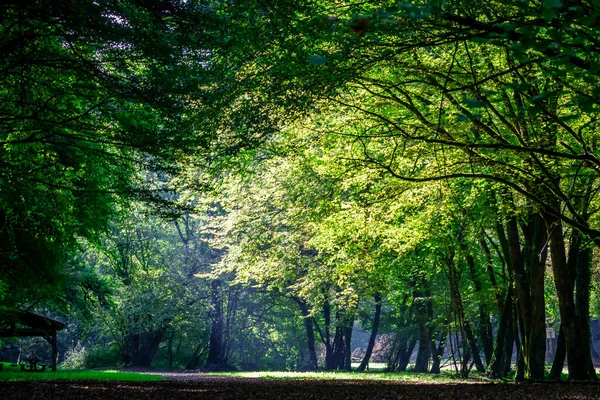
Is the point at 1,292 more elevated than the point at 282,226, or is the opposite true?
the point at 282,226

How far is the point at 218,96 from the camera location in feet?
30.8

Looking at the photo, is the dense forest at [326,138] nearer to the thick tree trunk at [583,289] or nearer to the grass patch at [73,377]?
the thick tree trunk at [583,289]

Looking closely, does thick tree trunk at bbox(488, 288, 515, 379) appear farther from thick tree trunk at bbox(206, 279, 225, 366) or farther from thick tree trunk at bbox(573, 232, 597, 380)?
thick tree trunk at bbox(206, 279, 225, 366)

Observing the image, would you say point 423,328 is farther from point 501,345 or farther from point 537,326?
point 537,326

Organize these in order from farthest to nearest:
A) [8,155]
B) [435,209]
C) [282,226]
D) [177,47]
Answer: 1. [282,226]
2. [435,209]
3. [8,155]
4. [177,47]

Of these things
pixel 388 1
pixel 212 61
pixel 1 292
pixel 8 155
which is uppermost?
pixel 388 1

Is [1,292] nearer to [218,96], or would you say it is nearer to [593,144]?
[218,96]

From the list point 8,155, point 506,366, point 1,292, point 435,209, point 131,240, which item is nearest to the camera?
point 8,155

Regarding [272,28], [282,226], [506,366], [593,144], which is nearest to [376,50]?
[272,28]

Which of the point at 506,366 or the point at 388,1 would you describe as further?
the point at 506,366

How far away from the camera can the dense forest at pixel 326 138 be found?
26.1ft

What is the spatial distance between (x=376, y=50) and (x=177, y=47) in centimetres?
296

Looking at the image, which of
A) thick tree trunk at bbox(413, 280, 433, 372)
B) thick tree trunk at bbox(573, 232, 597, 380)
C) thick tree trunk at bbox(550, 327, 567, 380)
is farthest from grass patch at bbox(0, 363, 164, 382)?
thick tree trunk at bbox(413, 280, 433, 372)

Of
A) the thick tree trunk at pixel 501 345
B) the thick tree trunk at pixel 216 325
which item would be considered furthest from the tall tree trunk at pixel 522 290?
the thick tree trunk at pixel 216 325
